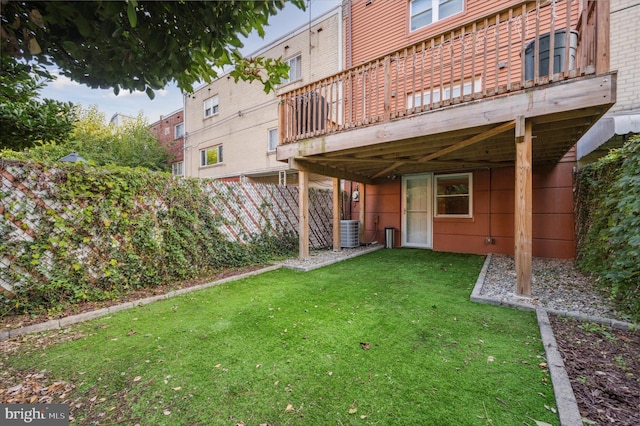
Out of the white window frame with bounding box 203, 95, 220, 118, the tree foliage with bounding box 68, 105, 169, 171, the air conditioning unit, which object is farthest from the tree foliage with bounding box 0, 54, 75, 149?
the tree foliage with bounding box 68, 105, 169, 171

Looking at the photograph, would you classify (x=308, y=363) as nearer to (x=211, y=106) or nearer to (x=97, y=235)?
(x=97, y=235)

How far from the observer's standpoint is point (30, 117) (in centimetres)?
357

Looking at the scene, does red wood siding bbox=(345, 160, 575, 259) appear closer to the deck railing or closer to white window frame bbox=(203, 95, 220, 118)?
the deck railing

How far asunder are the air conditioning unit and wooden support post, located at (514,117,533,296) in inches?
175

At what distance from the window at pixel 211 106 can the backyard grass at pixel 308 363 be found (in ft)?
39.0

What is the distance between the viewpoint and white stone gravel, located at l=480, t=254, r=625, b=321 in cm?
Answer: 295

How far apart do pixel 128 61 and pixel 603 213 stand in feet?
17.9

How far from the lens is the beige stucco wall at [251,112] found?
9.20m

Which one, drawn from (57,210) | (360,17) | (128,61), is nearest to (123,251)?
(57,210)

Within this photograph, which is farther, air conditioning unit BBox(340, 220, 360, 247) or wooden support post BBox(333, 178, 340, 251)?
air conditioning unit BBox(340, 220, 360, 247)

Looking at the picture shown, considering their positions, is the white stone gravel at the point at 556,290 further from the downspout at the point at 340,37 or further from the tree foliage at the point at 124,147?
the tree foliage at the point at 124,147

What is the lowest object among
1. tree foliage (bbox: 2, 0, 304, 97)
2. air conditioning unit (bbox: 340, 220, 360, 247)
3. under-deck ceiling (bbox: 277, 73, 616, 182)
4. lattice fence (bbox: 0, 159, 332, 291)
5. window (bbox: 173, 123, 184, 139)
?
air conditioning unit (bbox: 340, 220, 360, 247)

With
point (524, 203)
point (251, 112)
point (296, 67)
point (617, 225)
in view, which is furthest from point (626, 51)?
point (251, 112)

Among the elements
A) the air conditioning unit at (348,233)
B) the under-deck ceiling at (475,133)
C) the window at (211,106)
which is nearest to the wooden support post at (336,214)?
the under-deck ceiling at (475,133)
